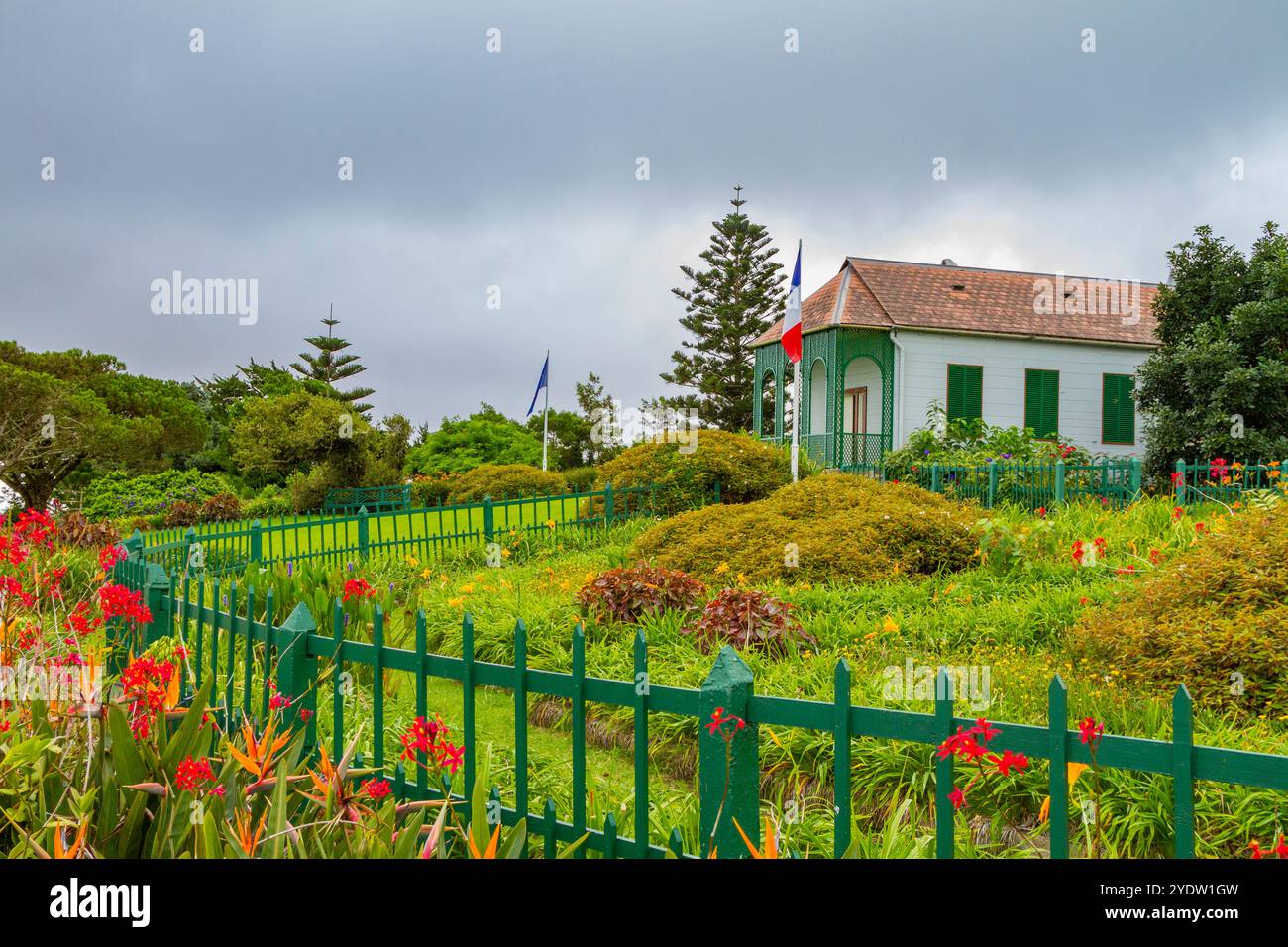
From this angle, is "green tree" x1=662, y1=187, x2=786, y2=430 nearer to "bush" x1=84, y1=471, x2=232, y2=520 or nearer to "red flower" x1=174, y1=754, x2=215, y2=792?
"bush" x1=84, y1=471, x2=232, y2=520

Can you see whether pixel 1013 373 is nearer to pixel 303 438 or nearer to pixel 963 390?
pixel 963 390

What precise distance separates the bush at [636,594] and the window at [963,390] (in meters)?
15.5

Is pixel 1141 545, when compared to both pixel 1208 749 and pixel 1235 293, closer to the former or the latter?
pixel 1208 749

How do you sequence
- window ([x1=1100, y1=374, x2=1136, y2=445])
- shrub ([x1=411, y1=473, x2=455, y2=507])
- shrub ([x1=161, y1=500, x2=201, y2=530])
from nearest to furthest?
window ([x1=1100, y1=374, x2=1136, y2=445]) < shrub ([x1=411, y1=473, x2=455, y2=507]) < shrub ([x1=161, y1=500, x2=201, y2=530])

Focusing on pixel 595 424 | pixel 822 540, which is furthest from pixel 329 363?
pixel 822 540

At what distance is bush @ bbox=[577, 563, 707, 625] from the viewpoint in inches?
309

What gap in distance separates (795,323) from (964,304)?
9665 millimetres

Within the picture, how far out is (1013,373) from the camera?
2234 cm

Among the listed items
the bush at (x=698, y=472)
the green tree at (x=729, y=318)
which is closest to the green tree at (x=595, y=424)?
the green tree at (x=729, y=318)

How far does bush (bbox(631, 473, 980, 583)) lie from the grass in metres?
0.35

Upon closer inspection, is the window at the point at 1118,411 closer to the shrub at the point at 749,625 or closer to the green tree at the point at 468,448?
the green tree at the point at 468,448

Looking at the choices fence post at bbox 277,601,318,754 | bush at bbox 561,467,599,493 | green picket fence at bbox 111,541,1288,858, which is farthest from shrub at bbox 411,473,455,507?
fence post at bbox 277,601,318,754

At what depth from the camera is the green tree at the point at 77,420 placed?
2652 cm
